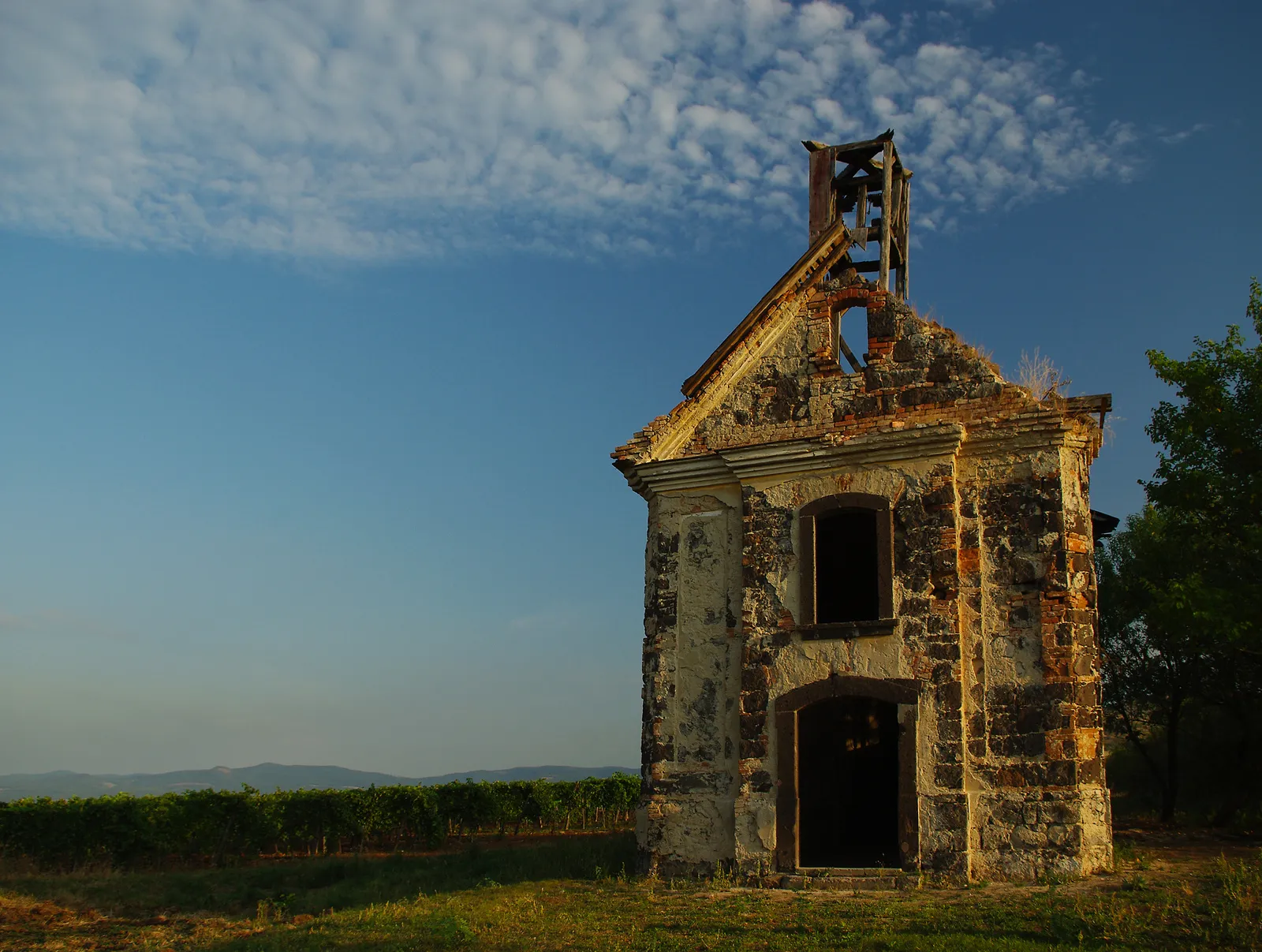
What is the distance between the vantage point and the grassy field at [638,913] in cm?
891

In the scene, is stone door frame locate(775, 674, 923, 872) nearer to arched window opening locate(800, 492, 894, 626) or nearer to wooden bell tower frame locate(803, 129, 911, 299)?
arched window opening locate(800, 492, 894, 626)

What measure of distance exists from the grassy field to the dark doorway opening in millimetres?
2433

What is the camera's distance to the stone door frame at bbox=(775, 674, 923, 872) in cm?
1205

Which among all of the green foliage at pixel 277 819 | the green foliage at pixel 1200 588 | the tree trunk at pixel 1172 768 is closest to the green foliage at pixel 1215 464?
the green foliage at pixel 1200 588

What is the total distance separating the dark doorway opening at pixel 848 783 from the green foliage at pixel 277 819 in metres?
13.9

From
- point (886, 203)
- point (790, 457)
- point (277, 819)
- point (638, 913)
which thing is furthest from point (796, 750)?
point (277, 819)

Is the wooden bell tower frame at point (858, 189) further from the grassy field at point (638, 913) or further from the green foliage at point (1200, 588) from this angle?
the grassy field at point (638, 913)

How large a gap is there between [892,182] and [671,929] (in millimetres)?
13392

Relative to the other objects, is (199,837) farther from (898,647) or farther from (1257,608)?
(1257,608)

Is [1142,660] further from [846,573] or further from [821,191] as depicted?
[821,191]

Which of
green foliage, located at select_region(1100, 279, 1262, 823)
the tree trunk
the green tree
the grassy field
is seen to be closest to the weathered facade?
the grassy field

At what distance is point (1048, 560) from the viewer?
12.4m

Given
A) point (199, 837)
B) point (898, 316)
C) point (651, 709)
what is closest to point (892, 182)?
point (898, 316)

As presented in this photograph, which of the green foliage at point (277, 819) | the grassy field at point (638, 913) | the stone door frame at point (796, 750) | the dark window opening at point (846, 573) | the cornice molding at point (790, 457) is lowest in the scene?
the green foliage at point (277, 819)
